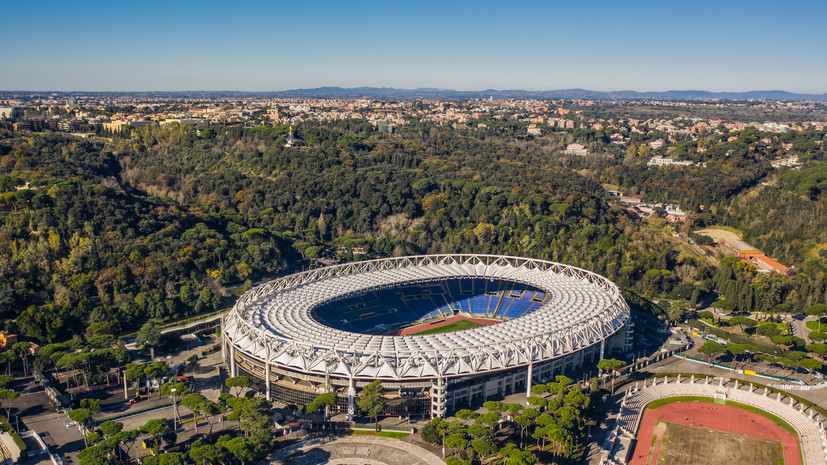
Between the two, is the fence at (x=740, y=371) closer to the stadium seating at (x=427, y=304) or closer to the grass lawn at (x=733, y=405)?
the grass lawn at (x=733, y=405)

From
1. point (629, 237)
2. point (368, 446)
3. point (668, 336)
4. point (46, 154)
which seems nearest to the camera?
point (368, 446)

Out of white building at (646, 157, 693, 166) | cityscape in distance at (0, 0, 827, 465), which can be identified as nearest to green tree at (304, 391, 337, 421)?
cityscape in distance at (0, 0, 827, 465)

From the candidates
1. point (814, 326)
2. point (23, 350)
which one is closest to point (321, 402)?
point (23, 350)

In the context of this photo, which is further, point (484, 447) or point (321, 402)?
point (321, 402)

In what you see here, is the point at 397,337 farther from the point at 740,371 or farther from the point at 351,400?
the point at 740,371

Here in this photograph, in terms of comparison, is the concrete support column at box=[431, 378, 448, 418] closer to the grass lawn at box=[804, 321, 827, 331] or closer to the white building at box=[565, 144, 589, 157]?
the grass lawn at box=[804, 321, 827, 331]

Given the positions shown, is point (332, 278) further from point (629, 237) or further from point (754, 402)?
point (629, 237)

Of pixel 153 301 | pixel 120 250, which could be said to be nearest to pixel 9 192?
pixel 120 250
